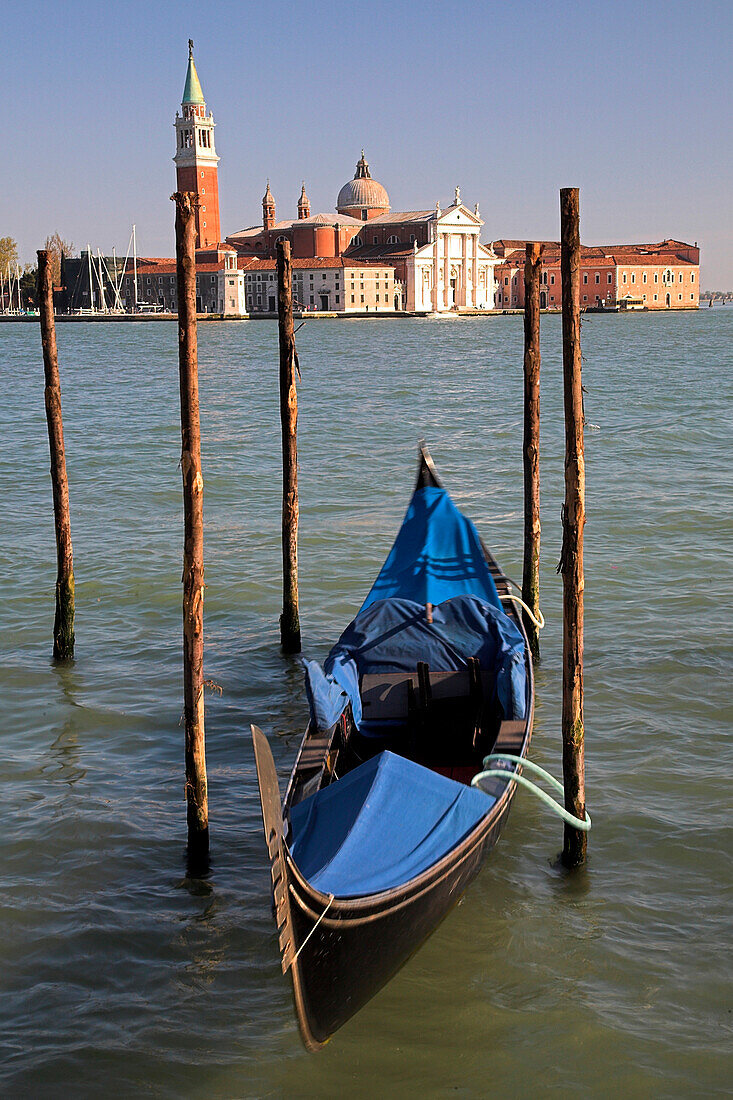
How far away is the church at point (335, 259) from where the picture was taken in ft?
234

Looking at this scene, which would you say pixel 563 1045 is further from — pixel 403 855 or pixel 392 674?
pixel 392 674

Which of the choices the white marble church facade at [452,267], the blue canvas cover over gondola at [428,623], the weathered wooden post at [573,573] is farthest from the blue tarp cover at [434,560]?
the white marble church facade at [452,267]

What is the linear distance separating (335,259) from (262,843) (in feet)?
227

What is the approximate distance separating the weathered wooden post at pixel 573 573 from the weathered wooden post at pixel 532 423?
186cm

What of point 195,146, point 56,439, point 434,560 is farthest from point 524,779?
point 195,146

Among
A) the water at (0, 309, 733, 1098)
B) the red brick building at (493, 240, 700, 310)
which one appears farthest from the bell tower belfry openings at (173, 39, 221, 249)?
the water at (0, 309, 733, 1098)

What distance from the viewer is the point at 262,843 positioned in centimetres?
382

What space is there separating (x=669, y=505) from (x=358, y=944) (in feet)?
25.3

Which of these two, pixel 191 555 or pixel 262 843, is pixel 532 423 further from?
pixel 262 843

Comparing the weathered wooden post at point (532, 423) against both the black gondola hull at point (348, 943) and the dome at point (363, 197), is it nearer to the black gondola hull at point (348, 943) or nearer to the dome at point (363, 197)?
the black gondola hull at point (348, 943)

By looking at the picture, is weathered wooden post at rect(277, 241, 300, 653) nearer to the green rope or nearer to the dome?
the green rope

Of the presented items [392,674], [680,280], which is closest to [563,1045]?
[392,674]

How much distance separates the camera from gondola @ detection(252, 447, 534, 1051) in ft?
8.02

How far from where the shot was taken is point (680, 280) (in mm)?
84750
